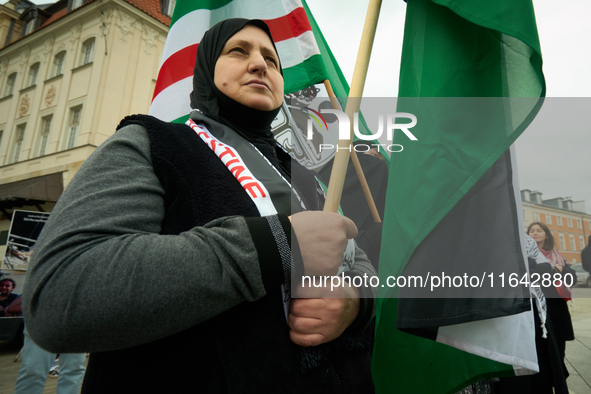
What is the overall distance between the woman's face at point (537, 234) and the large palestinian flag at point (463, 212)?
202cm

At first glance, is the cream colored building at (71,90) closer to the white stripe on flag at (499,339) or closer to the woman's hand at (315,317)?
the woman's hand at (315,317)

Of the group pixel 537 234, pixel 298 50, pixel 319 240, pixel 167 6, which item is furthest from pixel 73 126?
pixel 319 240

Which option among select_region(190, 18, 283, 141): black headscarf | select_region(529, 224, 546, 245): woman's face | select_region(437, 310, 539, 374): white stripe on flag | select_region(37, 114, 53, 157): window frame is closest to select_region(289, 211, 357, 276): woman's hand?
select_region(437, 310, 539, 374): white stripe on flag

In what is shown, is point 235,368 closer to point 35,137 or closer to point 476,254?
point 476,254

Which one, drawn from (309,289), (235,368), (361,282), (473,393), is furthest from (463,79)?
(473,393)

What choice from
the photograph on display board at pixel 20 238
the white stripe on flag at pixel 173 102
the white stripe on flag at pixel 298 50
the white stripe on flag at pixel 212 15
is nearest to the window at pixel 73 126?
the photograph on display board at pixel 20 238

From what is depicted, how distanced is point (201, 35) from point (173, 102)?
61 cm

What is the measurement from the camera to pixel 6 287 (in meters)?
6.04

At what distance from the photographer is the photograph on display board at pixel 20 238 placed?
18.6ft

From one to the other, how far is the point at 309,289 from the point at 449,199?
494 millimetres

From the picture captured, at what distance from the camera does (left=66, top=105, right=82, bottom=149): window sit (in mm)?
13570

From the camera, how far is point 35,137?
14.5m

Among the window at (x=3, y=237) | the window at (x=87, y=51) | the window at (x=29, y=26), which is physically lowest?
the window at (x=3, y=237)

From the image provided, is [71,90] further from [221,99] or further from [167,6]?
[221,99]
